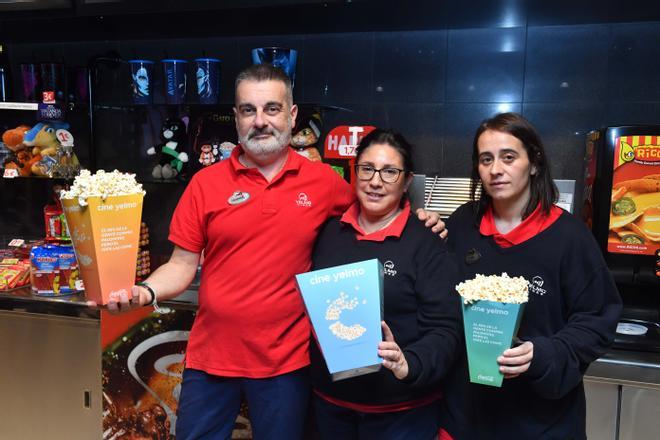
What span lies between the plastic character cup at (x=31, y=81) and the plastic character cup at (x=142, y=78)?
47cm

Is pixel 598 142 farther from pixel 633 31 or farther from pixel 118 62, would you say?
Result: pixel 118 62

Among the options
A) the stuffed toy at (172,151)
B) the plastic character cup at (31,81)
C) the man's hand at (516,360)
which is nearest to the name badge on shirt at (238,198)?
the man's hand at (516,360)

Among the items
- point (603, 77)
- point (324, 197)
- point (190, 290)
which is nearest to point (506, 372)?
point (324, 197)

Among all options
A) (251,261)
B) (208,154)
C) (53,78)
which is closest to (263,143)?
(251,261)

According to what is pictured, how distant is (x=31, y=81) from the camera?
2.52 meters

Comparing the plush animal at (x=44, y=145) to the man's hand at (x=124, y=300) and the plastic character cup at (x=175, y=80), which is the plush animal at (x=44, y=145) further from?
the man's hand at (x=124, y=300)

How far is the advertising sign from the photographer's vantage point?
1.82 m

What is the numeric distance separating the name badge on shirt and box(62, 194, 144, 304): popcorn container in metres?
0.27

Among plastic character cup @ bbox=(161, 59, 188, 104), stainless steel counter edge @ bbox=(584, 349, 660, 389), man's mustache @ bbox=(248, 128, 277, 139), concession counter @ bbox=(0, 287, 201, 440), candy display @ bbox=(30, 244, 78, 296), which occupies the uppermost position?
plastic character cup @ bbox=(161, 59, 188, 104)

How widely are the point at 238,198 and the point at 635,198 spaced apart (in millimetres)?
1269

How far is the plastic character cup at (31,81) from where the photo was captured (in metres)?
2.50

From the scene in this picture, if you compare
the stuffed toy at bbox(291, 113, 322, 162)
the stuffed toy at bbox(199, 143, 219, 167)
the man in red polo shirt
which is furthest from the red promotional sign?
the man in red polo shirt

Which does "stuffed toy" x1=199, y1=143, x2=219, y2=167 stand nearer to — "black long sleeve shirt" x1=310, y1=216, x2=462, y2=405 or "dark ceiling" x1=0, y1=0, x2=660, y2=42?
"dark ceiling" x1=0, y1=0, x2=660, y2=42

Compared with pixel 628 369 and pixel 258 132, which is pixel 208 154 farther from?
pixel 628 369
